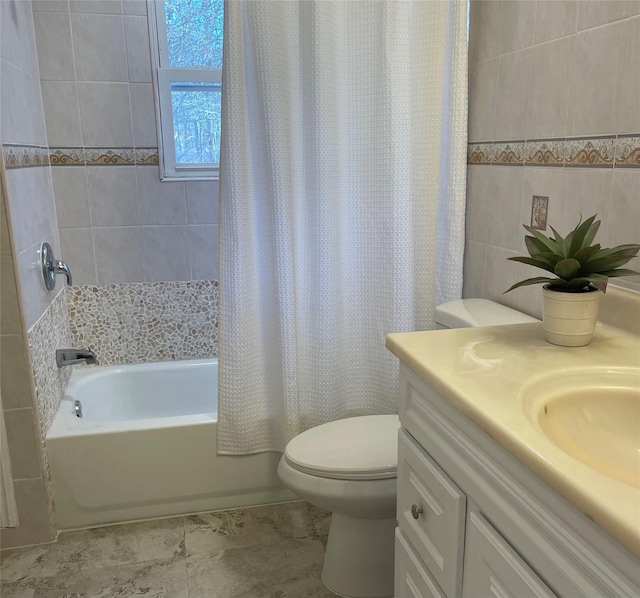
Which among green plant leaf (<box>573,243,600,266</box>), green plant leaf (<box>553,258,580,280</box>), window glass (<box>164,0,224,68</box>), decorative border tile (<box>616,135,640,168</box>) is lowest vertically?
green plant leaf (<box>553,258,580,280</box>)

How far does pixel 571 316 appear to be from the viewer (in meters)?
1.24

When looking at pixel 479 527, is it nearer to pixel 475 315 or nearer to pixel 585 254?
pixel 585 254

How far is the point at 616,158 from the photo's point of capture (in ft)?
4.50

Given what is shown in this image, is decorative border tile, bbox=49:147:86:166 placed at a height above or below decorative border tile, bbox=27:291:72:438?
above

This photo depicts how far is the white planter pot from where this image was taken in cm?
123

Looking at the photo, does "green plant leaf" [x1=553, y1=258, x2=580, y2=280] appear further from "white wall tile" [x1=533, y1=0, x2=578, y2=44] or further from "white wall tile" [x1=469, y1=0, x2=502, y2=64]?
"white wall tile" [x1=469, y1=0, x2=502, y2=64]

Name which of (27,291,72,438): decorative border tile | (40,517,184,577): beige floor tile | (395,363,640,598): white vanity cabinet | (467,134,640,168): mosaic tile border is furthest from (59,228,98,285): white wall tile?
(395,363,640,598): white vanity cabinet

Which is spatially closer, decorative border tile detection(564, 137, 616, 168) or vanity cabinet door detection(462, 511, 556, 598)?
vanity cabinet door detection(462, 511, 556, 598)

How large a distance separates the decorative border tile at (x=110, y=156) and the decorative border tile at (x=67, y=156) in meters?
0.03

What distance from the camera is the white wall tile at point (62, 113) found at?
2426mm

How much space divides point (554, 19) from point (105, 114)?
176 cm

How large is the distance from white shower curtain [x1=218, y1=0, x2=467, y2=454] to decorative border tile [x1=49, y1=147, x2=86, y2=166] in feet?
3.10

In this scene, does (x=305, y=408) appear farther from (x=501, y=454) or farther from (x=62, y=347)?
(x=501, y=454)

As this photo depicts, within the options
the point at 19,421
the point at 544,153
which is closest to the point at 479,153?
the point at 544,153
